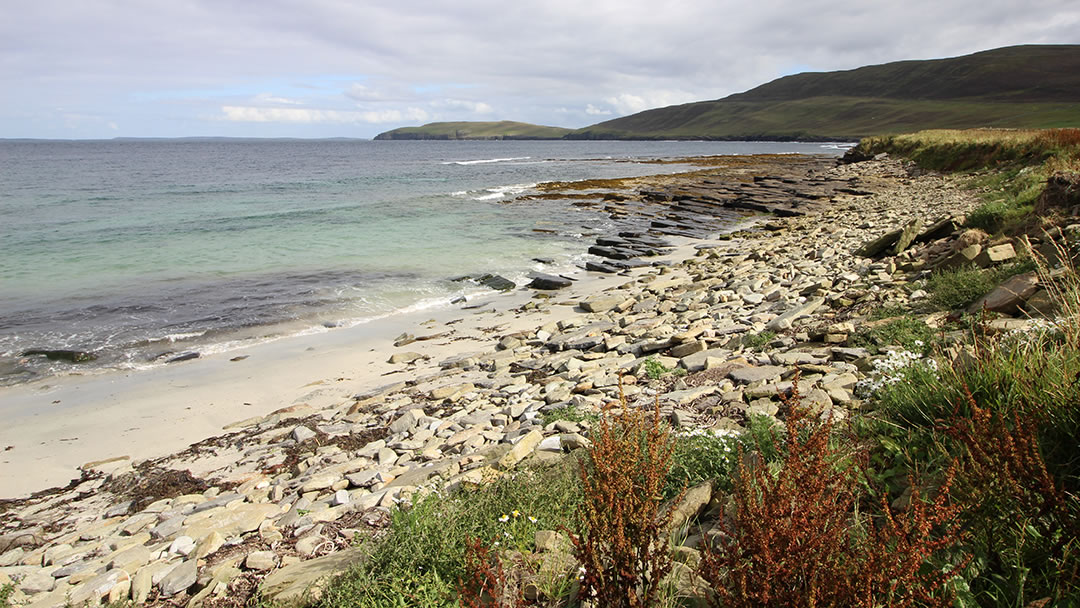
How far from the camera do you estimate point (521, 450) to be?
523 cm

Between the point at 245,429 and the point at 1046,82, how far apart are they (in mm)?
214451

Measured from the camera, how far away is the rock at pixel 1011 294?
6.07 metres

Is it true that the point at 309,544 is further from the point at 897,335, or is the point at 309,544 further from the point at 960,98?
the point at 960,98

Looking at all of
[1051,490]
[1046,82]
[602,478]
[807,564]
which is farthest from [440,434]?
[1046,82]

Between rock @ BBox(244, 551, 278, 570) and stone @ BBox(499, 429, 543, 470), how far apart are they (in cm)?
181

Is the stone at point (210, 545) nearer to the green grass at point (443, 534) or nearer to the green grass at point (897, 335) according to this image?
the green grass at point (443, 534)

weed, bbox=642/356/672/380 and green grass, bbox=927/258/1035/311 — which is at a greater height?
green grass, bbox=927/258/1035/311

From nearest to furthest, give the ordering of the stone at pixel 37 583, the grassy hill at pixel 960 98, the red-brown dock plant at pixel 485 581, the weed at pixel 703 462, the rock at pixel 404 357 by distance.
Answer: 1. the red-brown dock plant at pixel 485 581
2. the weed at pixel 703 462
3. the stone at pixel 37 583
4. the rock at pixel 404 357
5. the grassy hill at pixel 960 98

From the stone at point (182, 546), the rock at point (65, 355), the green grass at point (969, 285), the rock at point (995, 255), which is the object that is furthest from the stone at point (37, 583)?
the rock at point (995, 255)

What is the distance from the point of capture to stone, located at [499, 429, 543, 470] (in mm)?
4965

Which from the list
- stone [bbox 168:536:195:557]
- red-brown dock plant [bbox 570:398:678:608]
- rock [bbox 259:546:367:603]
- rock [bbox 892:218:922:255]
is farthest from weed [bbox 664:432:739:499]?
rock [bbox 892:218:922:255]

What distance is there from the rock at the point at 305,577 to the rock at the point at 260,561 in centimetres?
12

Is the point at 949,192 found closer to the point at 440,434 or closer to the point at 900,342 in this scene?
the point at 900,342

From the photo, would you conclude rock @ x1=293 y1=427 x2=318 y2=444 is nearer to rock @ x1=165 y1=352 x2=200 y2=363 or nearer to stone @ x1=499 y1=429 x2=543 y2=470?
stone @ x1=499 y1=429 x2=543 y2=470
